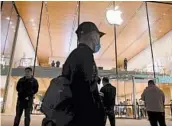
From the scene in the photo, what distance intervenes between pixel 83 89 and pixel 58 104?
11cm

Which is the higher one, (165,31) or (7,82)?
(165,31)

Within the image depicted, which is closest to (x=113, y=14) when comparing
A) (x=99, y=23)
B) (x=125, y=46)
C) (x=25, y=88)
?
(x=99, y=23)

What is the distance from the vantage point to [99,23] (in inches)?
448

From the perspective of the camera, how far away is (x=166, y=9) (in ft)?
32.8

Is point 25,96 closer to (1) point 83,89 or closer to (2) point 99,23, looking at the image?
(1) point 83,89

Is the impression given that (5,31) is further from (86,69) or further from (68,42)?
(86,69)

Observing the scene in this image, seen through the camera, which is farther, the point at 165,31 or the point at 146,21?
the point at 165,31

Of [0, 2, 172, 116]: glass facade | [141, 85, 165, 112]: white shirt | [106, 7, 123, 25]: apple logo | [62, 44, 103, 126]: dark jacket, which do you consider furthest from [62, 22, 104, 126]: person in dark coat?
[106, 7, 123, 25]: apple logo

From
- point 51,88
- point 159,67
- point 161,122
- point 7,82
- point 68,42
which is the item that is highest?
point 68,42

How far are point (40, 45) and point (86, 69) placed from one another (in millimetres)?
14384

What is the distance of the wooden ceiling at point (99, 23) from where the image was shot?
972cm

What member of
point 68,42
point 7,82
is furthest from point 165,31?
point 7,82

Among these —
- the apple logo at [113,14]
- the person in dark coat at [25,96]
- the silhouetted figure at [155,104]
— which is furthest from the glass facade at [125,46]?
the silhouetted figure at [155,104]

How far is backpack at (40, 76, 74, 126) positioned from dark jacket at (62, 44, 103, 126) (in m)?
0.02
